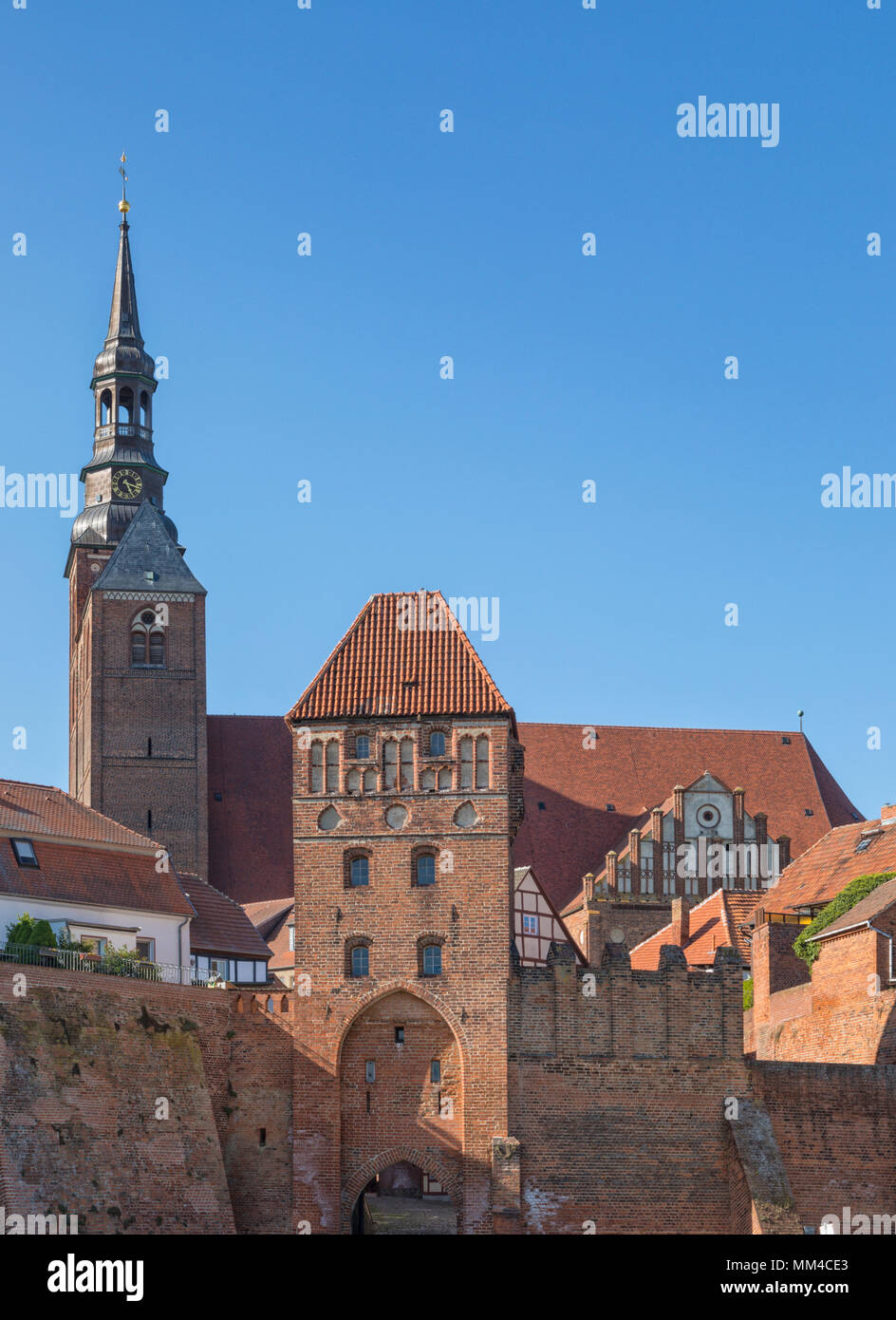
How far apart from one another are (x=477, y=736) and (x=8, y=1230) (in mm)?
16370

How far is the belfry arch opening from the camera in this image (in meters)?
56.4

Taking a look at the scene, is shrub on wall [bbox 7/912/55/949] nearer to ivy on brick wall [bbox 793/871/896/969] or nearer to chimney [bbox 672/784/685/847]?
ivy on brick wall [bbox 793/871/896/969]

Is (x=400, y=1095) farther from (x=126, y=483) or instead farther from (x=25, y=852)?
(x=126, y=483)

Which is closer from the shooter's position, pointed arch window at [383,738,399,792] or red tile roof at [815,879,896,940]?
pointed arch window at [383,738,399,792]

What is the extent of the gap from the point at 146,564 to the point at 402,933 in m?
40.1

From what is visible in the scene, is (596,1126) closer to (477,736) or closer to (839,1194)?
(839,1194)

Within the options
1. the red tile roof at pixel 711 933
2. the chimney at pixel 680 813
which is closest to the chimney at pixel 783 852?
the chimney at pixel 680 813

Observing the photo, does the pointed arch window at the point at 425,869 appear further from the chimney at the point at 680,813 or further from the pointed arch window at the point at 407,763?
the chimney at the point at 680,813

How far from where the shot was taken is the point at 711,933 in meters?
66.5

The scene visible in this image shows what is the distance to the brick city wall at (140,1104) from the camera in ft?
146

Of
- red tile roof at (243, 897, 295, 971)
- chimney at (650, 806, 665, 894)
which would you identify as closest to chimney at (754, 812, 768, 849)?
chimney at (650, 806, 665, 894)

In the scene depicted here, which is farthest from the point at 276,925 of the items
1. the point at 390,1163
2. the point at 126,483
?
the point at 390,1163

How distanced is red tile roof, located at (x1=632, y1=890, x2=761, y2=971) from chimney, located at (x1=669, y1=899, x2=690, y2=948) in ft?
0.38
